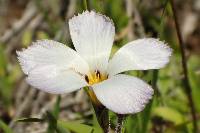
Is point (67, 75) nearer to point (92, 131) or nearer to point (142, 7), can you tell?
point (92, 131)

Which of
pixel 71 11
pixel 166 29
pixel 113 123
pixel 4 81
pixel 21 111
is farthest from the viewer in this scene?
pixel 166 29

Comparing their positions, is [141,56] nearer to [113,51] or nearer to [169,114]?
[169,114]

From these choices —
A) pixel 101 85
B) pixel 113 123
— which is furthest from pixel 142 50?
pixel 113 123

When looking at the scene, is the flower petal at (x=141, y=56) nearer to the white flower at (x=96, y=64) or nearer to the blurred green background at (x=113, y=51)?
the white flower at (x=96, y=64)

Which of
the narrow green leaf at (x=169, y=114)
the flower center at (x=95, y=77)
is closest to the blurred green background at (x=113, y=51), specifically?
the narrow green leaf at (x=169, y=114)

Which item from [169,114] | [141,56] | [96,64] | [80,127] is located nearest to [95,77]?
[96,64]

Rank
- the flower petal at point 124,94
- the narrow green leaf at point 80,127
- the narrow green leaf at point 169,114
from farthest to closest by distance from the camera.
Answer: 1. the narrow green leaf at point 169,114
2. the narrow green leaf at point 80,127
3. the flower petal at point 124,94

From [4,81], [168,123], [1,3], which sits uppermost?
[1,3]
